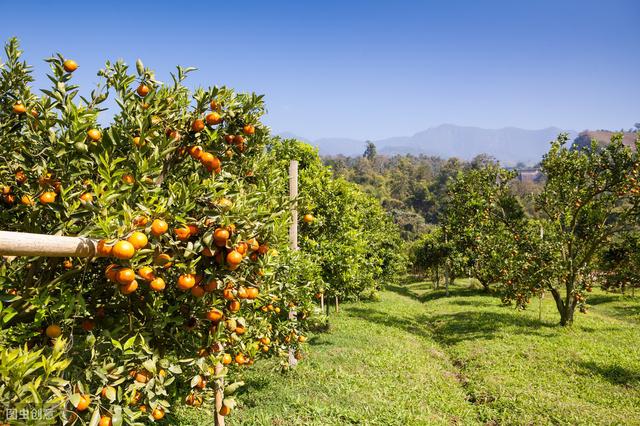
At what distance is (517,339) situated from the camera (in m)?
13.5

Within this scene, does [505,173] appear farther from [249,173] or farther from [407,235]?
[407,235]

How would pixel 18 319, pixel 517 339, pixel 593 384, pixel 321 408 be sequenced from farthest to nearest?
pixel 517 339 < pixel 593 384 < pixel 321 408 < pixel 18 319

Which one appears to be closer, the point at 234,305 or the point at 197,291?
the point at 197,291

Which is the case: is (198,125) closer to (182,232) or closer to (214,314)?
(182,232)

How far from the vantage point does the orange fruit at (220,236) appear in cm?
267

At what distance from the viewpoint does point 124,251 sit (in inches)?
86.8

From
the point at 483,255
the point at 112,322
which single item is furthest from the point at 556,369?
the point at 112,322

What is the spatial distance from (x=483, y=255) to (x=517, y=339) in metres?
7.33

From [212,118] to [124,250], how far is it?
1.83m

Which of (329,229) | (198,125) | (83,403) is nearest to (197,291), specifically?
(83,403)

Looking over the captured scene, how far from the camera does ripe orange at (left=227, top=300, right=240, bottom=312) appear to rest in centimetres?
308

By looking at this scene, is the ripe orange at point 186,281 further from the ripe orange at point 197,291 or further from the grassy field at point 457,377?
the grassy field at point 457,377

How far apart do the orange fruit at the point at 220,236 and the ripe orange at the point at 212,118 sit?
1426 mm

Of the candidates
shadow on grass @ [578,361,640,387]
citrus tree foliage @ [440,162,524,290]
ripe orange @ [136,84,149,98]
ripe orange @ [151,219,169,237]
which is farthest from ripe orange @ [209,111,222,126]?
citrus tree foliage @ [440,162,524,290]
